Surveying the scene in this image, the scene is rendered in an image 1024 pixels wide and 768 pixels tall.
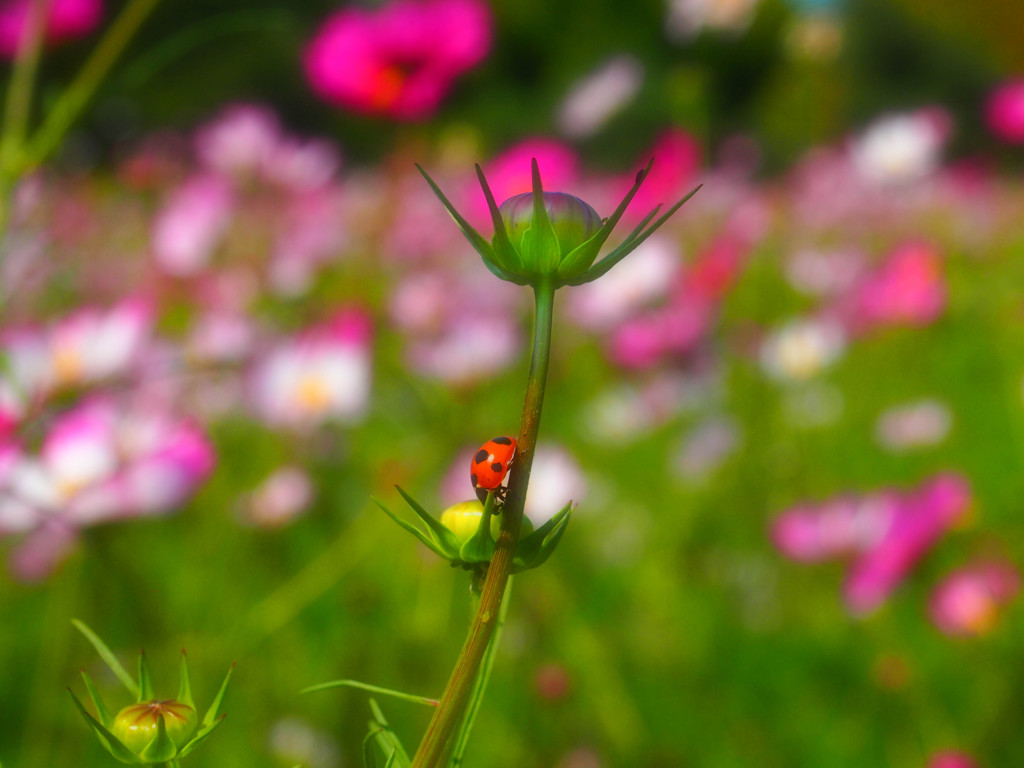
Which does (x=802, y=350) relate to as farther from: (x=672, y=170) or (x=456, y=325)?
(x=456, y=325)

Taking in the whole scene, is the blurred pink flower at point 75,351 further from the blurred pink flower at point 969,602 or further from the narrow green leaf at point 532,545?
the blurred pink flower at point 969,602

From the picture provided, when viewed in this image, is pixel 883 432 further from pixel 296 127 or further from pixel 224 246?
pixel 296 127

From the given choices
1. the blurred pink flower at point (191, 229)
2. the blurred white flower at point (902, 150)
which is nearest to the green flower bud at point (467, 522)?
the blurred pink flower at point (191, 229)

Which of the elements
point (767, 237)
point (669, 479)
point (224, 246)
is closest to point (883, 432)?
point (669, 479)

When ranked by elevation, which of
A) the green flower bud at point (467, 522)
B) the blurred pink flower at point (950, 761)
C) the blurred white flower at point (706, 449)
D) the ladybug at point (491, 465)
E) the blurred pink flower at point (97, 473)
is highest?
the blurred white flower at point (706, 449)

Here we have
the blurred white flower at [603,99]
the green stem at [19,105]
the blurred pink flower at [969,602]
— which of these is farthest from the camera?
the blurred white flower at [603,99]

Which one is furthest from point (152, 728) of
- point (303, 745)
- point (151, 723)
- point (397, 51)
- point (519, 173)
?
point (519, 173)
